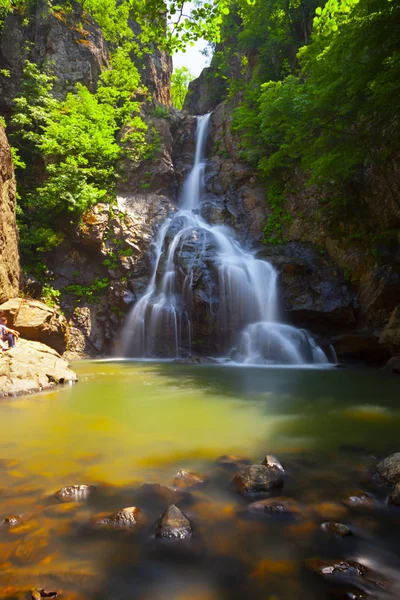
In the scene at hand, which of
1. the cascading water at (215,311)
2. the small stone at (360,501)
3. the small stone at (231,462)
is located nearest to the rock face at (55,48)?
the cascading water at (215,311)

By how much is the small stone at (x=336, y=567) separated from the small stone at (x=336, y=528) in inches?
12.1

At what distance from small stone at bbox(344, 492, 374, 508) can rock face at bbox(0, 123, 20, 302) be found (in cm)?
1090

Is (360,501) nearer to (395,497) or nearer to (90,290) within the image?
(395,497)

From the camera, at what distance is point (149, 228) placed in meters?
18.8

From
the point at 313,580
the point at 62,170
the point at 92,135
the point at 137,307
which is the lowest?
the point at 313,580

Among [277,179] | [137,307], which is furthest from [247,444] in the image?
[277,179]

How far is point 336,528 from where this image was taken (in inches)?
97.4

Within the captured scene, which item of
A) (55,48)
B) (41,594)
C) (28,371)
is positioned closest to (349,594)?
(41,594)

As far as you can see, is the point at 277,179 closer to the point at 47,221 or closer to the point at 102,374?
the point at 47,221

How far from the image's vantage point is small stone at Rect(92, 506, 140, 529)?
8.43 feet

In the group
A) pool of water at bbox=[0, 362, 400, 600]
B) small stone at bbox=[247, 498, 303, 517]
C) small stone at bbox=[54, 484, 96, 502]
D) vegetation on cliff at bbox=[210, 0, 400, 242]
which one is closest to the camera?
pool of water at bbox=[0, 362, 400, 600]

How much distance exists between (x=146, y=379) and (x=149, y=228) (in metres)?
10.8

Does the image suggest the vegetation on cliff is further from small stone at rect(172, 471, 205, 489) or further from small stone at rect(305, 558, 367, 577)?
small stone at rect(305, 558, 367, 577)

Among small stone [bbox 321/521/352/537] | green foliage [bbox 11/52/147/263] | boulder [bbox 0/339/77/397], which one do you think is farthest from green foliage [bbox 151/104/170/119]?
small stone [bbox 321/521/352/537]
